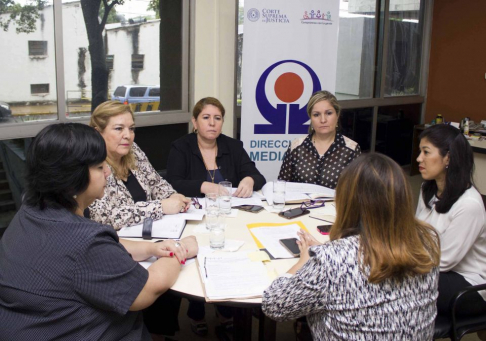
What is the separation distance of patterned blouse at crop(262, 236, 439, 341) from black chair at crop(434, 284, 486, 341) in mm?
589

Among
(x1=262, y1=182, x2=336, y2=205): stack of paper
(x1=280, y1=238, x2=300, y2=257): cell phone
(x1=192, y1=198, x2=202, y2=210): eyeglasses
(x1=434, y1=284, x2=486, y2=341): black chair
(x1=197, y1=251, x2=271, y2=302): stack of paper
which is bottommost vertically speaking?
(x1=434, y1=284, x2=486, y2=341): black chair

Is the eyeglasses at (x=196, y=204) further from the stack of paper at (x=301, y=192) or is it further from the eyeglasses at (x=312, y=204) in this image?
the eyeglasses at (x=312, y=204)

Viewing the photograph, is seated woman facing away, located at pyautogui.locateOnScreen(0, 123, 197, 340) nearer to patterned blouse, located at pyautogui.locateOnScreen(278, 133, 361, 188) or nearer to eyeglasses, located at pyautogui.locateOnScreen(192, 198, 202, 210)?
eyeglasses, located at pyautogui.locateOnScreen(192, 198, 202, 210)

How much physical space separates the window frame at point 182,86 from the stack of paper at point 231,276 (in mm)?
2273

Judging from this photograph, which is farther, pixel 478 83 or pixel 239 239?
pixel 478 83

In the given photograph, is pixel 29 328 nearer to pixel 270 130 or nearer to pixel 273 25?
pixel 270 130

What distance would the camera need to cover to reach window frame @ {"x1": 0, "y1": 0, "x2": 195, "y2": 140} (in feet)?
11.7

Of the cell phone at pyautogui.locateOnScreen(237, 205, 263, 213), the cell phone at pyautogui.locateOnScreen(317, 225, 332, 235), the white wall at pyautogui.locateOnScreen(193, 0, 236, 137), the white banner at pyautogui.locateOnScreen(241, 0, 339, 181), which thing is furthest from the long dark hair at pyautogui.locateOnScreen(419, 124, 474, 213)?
the white wall at pyautogui.locateOnScreen(193, 0, 236, 137)

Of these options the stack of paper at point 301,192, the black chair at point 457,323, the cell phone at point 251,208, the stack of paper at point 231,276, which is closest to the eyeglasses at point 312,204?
the stack of paper at point 301,192

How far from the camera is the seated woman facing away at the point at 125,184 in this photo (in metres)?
2.28

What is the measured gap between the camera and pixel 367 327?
4.50ft

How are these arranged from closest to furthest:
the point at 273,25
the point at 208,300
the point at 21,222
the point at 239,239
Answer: the point at 21,222
the point at 208,300
the point at 239,239
the point at 273,25

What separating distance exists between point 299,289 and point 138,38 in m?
3.35

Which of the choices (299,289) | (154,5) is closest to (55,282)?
(299,289)
